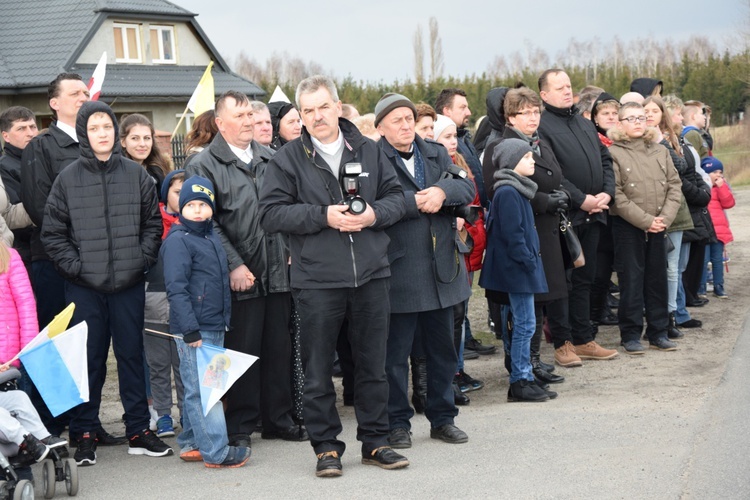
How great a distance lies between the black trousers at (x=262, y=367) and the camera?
6754mm

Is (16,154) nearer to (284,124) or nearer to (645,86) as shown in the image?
(284,124)

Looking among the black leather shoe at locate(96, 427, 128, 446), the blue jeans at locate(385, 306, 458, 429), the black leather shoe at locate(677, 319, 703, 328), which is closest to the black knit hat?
the blue jeans at locate(385, 306, 458, 429)

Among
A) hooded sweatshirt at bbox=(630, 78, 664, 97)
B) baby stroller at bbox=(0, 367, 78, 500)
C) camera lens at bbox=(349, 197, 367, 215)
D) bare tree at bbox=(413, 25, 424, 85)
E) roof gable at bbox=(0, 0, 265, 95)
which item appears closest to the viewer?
baby stroller at bbox=(0, 367, 78, 500)

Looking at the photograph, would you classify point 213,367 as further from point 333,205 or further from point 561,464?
point 561,464

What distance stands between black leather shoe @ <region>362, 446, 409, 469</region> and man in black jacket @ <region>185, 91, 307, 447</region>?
0.97 meters

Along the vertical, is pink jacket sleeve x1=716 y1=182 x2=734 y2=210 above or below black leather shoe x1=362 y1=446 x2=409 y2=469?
above

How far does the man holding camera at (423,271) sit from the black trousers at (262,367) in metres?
0.90

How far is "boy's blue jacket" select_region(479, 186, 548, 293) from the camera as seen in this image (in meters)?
7.49

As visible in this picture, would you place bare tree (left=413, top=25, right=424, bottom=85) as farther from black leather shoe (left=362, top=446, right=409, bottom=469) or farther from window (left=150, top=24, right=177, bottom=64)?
black leather shoe (left=362, top=446, right=409, bottom=469)

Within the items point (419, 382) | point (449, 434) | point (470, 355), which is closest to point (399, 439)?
point (449, 434)

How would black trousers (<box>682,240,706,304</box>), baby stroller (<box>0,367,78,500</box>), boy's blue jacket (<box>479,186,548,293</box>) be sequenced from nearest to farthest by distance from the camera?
1. baby stroller (<box>0,367,78,500</box>)
2. boy's blue jacket (<box>479,186,548,293</box>)
3. black trousers (<box>682,240,706,304</box>)

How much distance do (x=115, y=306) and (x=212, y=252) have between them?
813 mm

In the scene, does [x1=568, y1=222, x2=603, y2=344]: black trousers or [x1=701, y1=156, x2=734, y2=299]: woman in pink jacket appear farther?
[x1=701, y1=156, x2=734, y2=299]: woman in pink jacket

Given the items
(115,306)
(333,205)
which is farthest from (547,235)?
(115,306)
